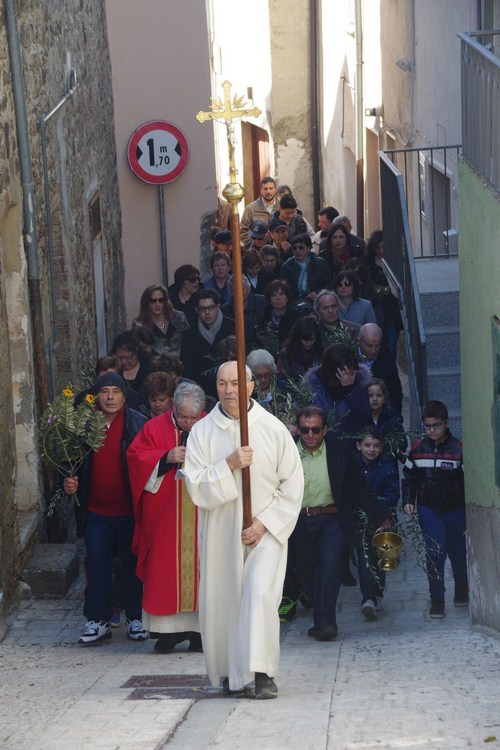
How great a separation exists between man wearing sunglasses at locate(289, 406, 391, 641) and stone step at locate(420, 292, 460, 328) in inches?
131

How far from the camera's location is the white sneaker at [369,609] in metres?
9.00

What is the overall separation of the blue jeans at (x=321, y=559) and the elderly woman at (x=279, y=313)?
3464mm

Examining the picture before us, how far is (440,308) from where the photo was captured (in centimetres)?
1197

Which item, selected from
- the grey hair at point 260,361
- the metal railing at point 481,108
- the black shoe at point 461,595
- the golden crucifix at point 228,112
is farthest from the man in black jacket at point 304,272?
the golden crucifix at point 228,112

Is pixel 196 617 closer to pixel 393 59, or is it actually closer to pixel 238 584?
pixel 238 584

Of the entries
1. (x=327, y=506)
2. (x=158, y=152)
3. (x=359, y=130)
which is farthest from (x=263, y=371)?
(x=359, y=130)

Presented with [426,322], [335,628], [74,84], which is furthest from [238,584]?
[74,84]

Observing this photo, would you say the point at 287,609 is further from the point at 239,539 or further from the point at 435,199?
the point at 435,199

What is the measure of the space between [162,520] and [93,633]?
2.69 ft

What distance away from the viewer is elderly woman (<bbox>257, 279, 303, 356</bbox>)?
481 inches

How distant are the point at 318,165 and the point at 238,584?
21.5 m

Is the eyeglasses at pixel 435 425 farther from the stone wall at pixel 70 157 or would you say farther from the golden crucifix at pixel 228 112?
the stone wall at pixel 70 157

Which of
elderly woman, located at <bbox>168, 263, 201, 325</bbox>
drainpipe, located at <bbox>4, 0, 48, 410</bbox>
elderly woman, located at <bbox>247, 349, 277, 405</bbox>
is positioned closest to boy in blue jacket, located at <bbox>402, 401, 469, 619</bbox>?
elderly woman, located at <bbox>247, 349, 277, 405</bbox>

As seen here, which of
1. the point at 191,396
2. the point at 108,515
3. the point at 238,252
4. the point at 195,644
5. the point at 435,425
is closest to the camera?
the point at 238,252
